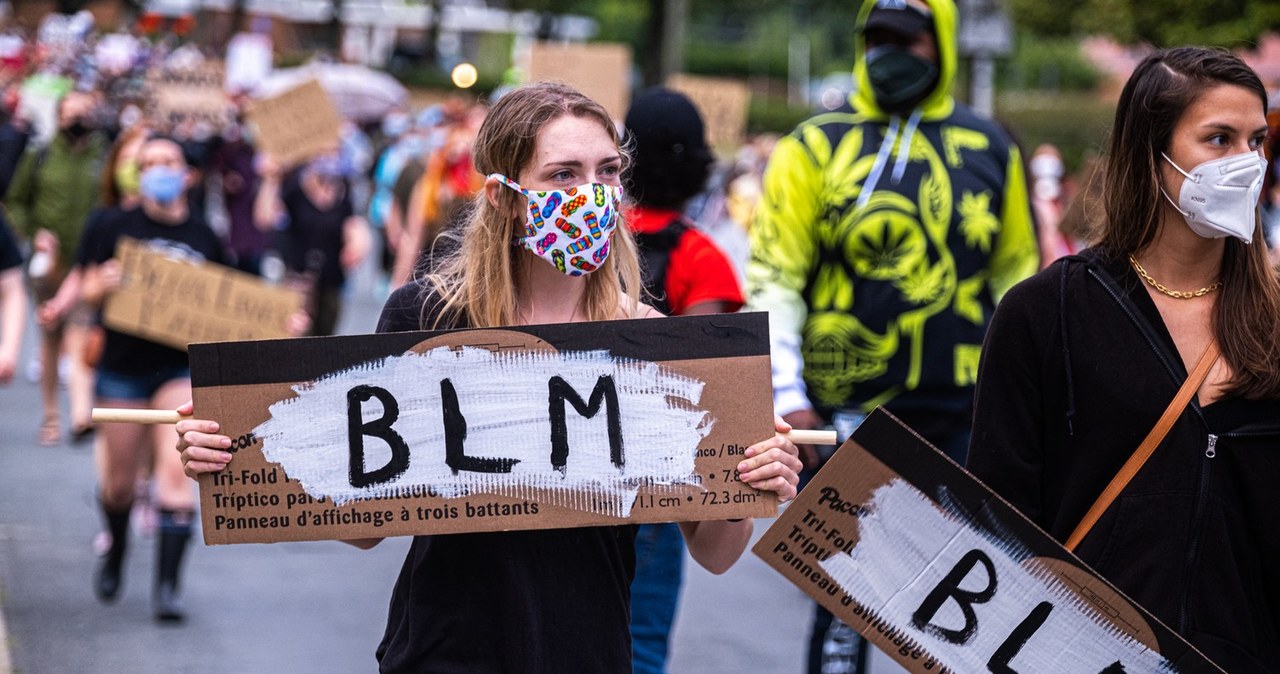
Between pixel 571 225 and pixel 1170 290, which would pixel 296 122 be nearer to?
pixel 571 225

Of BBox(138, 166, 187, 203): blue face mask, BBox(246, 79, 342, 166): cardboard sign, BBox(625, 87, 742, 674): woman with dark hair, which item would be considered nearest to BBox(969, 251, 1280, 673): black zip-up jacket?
BBox(625, 87, 742, 674): woman with dark hair

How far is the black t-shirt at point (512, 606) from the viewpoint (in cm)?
300

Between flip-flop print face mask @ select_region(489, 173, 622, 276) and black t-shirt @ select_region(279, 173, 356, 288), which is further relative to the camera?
black t-shirt @ select_region(279, 173, 356, 288)

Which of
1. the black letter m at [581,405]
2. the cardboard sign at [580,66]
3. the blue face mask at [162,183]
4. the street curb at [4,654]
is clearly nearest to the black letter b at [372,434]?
the black letter m at [581,405]

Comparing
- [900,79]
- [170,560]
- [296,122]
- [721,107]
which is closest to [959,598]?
[900,79]

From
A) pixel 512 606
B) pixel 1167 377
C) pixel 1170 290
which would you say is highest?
pixel 1170 290

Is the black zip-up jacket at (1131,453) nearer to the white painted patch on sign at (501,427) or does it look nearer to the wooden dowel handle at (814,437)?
the wooden dowel handle at (814,437)

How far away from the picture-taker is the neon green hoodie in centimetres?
487

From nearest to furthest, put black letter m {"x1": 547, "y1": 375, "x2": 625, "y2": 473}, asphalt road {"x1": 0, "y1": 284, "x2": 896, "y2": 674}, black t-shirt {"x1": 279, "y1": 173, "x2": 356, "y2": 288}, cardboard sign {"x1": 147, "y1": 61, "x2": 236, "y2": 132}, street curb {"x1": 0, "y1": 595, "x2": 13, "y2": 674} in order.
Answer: black letter m {"x1": 547, "y1": 375, "x2": 625, "y2": 473}, street curb {"x1": 0, "y1": 595, "x2": 13, "y2": 674}, asphalt road {"x1": 0, "y1": 284, "x2": 896, "y2": 674}, black t-shirt {"x1": 279, "y1": 173, "x2": 356, "y2": 288}, cardboard sign {"x1": 147, "y1": 61, "x2": 236, "y2": 132}

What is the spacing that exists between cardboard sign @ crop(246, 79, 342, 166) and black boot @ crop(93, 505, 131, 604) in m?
6.68

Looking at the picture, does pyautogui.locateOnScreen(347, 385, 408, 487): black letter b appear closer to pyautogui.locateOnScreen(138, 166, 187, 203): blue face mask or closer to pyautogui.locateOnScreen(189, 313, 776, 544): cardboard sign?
pyautogui.locateOnScreen(189, 313, 776, 544): cardboard sign

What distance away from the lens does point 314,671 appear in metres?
6.42

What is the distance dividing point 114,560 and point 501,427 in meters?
4.96

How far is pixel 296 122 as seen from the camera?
13.9 metres
